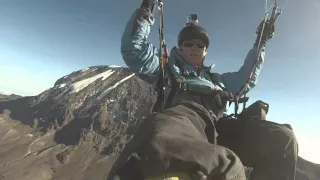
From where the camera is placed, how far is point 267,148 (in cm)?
305

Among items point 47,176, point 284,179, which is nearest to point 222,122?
point 284,179

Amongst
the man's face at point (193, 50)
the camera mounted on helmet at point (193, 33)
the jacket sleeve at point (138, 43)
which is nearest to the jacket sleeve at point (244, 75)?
the man's face at point (193, 50)

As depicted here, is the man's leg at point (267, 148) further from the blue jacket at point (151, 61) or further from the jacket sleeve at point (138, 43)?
the jacket sleeve at point (138, 43)

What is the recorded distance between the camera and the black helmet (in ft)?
13.3

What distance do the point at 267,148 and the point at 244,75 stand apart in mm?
1733

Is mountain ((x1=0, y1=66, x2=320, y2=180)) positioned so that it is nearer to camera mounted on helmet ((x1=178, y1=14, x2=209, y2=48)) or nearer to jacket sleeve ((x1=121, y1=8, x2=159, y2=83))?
camera mounted on helmet ((x1=178, y1=14, x2=209, y2=48))

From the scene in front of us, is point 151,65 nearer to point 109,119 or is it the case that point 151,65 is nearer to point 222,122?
point 222,122

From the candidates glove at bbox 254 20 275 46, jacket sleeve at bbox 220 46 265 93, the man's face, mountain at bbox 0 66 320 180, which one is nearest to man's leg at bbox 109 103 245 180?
the man's face

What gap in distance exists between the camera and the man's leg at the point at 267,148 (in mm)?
3021

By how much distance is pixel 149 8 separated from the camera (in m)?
3.46

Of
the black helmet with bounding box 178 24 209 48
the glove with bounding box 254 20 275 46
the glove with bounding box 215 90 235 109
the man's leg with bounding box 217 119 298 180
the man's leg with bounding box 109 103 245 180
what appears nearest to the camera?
the man's leg with bounding box 109 103 245 180

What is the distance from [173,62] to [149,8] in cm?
78

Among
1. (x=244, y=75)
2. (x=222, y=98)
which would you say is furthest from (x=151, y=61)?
(x=244, y=75)

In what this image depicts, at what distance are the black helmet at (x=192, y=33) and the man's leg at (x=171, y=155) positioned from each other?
82.8 inches
